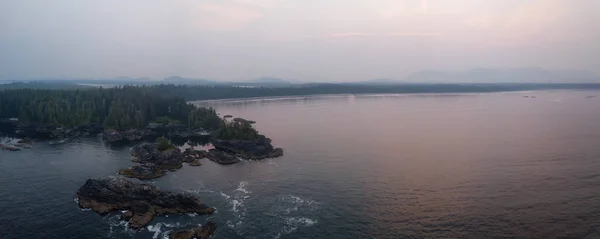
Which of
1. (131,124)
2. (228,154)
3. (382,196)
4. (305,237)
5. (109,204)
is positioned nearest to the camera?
(305,237)

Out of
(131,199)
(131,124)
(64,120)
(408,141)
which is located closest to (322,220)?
(131,199)

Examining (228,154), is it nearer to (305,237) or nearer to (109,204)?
(109,204)

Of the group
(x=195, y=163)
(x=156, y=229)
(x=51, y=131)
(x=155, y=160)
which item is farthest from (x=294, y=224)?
(x=51, y=131)

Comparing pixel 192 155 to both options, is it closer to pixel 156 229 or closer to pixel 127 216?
pixel 127 216

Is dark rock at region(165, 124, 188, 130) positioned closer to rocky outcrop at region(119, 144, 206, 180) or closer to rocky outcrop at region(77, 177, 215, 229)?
rocky outcrop at region(119, 144, 206, 180)

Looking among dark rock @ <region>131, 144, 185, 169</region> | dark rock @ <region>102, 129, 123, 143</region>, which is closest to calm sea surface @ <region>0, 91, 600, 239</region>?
dark rock @ <region>131, 144, 185, 169</region>

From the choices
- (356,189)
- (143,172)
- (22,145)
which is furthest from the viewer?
(22,145)
